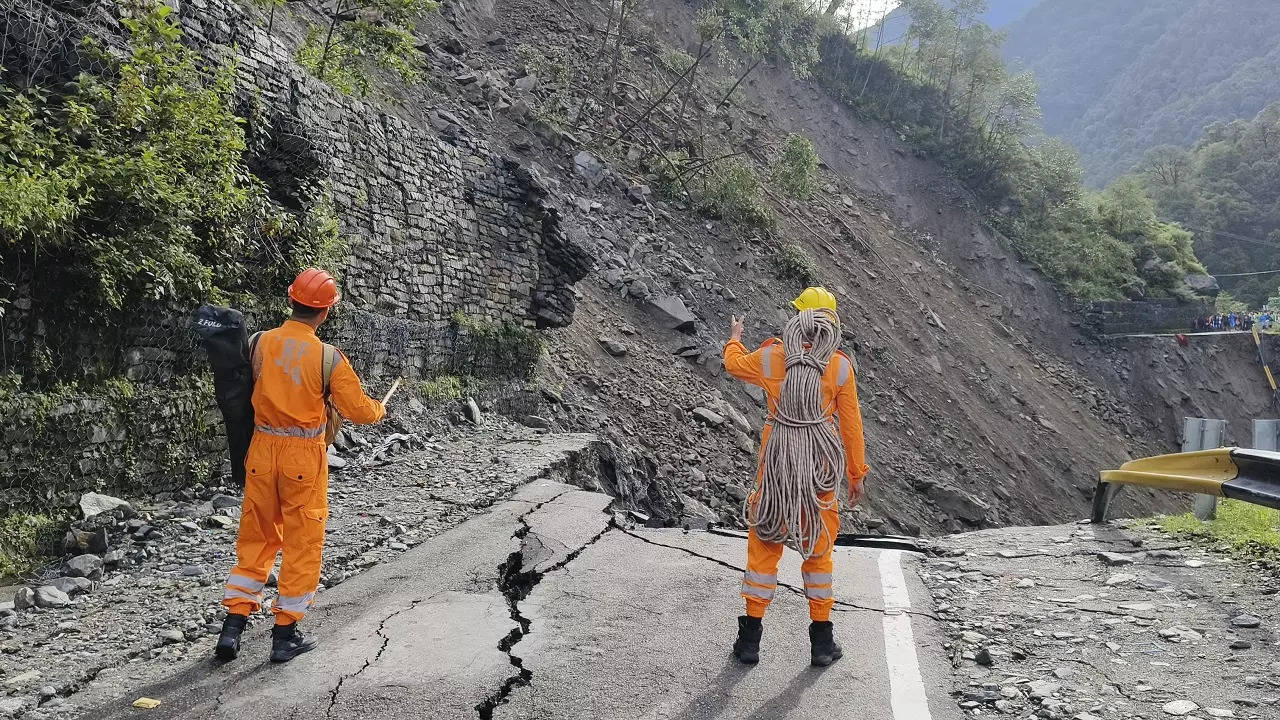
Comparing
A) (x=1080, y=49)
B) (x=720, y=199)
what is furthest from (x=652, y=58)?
(x=1080, y=49)

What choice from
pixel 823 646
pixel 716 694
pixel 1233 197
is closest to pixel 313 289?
pixel 716 694

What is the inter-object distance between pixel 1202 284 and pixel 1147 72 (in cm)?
10697

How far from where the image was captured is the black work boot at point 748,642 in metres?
3.81

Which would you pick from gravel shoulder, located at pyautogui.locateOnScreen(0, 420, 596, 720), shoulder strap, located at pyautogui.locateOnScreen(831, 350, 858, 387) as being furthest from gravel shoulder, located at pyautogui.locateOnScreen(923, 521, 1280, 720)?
gravel shoulder, located at pyautogui.locateOnScreen(0, 420, 596, 720)

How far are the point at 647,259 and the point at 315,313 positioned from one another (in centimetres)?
1560

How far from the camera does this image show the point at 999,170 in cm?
3838

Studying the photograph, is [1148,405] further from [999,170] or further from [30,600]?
[30,600]

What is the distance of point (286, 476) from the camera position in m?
3.68

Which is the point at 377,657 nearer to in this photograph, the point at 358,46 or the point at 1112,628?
the point at 1112,628

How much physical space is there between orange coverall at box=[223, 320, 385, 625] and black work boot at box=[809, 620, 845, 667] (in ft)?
7.63

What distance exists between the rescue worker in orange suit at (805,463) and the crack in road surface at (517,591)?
1.06m

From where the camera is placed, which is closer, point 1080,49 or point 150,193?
point 150,193

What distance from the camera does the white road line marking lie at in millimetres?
3383

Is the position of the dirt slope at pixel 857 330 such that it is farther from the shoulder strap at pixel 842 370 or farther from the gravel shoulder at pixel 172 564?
the shoulder strap at pixel 842 370
